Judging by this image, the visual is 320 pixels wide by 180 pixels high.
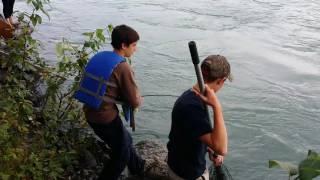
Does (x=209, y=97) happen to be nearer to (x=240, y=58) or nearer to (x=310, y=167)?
(x=310, y=167)

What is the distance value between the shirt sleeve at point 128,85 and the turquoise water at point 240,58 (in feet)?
8.69

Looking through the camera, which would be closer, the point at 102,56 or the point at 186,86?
the point at 102,56

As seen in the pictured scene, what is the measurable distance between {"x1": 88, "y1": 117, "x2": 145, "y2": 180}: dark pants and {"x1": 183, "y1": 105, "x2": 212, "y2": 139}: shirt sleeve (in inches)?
58.7

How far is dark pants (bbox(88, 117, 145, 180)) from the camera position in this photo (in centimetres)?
458

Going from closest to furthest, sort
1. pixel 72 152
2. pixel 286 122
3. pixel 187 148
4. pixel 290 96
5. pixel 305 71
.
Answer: pixel 187 148 < pixel 72 152 < pixel 286 122 < pixel 290 96 < pixel 305 71

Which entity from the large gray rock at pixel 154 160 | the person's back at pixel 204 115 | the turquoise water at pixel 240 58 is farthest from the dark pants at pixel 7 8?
the person's back at pixel 204 115

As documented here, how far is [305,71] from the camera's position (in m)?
10.4

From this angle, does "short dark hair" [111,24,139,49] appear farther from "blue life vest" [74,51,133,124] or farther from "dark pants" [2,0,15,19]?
"dark pants" [2,0,15,19]

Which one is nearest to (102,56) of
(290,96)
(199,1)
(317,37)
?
(290,96)

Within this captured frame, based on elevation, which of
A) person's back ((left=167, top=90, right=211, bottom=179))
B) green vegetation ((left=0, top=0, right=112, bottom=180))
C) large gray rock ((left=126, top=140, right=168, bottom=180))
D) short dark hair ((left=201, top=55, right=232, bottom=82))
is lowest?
large gray rock ((left=126, top=140, right=168, bottom=180))

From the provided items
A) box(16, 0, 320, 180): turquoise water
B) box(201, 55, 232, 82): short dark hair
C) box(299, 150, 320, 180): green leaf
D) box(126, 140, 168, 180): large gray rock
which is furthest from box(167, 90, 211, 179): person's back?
box(16, 0, 320, 180): turquoise water

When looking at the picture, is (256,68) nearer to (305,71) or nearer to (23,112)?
(305,71)

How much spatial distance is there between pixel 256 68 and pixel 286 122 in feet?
8.70

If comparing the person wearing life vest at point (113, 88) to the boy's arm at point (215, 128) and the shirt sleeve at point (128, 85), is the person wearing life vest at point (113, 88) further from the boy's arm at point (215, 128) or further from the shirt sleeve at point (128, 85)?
the boy's arm at point (215, 128)
